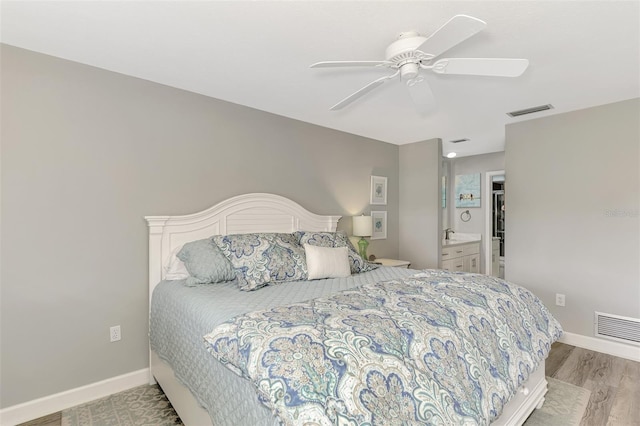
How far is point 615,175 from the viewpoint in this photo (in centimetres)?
300

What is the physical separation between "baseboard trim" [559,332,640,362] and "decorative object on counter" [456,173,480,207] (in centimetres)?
283

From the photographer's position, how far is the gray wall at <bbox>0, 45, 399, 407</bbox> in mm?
2004

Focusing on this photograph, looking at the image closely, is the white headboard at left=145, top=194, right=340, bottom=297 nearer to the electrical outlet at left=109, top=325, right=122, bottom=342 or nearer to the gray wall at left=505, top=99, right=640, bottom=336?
the electrical outlet at left=109, top=325, right=122, bottom=342

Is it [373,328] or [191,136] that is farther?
[191,136]

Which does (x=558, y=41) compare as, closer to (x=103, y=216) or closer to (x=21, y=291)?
(x=103, y=216)

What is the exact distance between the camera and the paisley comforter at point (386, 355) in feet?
3.31

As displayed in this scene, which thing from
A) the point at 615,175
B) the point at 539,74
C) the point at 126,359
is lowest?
the point at 126,359

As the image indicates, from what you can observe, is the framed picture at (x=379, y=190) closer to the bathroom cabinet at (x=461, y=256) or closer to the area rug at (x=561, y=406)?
the bathroom cabinet at (x=461, y=256)

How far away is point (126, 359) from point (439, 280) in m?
2.34

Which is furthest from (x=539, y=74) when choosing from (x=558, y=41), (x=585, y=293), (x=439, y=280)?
(x=585, y=293)

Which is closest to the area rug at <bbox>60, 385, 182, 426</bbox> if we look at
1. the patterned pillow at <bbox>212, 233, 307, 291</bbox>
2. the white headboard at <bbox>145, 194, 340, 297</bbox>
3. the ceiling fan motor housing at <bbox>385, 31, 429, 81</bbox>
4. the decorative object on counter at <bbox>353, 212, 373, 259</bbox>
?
the white headboard at <bbox>145, 194, 340, 297</bbox>

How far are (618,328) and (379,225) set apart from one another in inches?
100

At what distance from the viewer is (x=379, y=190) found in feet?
14.3

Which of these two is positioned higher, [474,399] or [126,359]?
[474,399]
